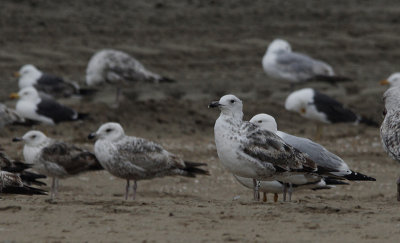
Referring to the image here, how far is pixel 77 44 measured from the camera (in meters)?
18.0

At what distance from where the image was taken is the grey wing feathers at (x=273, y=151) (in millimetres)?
7898

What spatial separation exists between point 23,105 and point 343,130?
515 centimetres

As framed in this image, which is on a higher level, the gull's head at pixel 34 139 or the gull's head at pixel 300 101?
the gull's head at pixel 300 101

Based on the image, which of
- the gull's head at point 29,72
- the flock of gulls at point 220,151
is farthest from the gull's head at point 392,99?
the gull's head at point 29,72

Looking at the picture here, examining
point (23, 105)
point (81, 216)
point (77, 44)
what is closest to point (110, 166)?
point (81, 216)

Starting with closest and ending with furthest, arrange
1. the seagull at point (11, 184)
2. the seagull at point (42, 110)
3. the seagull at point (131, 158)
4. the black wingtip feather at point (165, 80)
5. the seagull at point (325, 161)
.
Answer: the seagull at point (11, 184)
the seagull at point (325, 161)
the seagull at point (131, 158)
the seagull at point (42, 110)
the black wingtip feather at point (165, 80)

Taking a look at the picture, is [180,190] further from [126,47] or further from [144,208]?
[126,47]

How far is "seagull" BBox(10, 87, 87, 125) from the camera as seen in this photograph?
1371 centimetres

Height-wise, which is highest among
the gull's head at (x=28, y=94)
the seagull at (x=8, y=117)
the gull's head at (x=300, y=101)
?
the gull's head at (x=300, y=101)

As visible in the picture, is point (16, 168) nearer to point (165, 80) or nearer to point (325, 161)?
point (325, 161)

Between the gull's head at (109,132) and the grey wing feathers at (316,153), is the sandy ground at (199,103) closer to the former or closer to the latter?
the grey wing feathers at (316,153)

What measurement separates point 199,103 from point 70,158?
546 cm

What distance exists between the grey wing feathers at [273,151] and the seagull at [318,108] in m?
6.31

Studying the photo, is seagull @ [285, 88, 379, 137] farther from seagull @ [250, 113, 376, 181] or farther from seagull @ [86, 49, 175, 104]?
seagull @ [250, 113, 376, 181]
